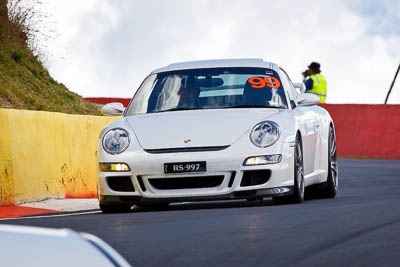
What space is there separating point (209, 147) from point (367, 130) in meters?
17.2

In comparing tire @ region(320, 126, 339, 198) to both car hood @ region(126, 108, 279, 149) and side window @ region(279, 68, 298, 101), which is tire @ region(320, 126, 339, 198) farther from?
car hood @ region(126, 108, 279, 149)

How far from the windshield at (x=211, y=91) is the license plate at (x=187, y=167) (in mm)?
1069

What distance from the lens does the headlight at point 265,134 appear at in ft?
30.8

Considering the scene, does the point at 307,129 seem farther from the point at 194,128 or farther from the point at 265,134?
the point at 194,128

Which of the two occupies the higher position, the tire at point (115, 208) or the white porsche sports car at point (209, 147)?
the white porsche sports car at point (209, 147)

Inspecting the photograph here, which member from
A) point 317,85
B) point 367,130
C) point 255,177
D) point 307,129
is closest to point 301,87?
point 307,129

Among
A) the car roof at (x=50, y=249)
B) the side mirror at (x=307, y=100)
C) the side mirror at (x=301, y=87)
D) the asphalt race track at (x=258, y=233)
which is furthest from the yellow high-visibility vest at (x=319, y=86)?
the car roof at (x=50, y=249)

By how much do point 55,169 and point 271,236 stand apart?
582 cm

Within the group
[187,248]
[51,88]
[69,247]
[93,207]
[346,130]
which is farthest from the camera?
[346,130]

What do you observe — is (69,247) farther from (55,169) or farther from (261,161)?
(55,169)

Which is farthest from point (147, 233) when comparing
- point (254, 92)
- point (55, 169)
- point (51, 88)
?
point (51, 88)

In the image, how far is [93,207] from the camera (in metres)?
11.6

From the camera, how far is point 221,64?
10.8 meters

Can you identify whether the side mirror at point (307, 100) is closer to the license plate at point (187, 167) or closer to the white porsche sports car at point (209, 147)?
the white porsche sports car at point (209, 147)
